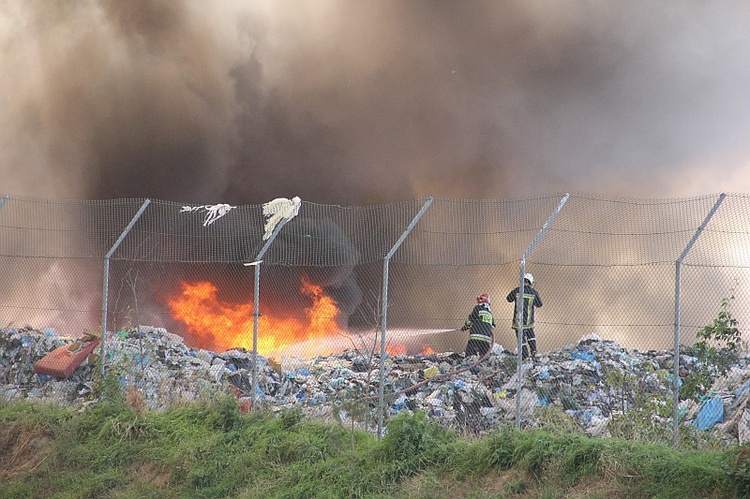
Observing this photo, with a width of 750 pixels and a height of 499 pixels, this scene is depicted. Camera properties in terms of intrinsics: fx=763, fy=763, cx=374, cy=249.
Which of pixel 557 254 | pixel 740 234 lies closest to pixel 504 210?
pixel 557 254

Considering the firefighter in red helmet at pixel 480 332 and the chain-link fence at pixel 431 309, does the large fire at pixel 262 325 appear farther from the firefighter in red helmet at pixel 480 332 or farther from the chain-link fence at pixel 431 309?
the firefighter in red helmet at pixel 480 332

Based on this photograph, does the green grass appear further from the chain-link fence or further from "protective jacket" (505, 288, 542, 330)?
"protective jacket" (505, 288, 542, 330)

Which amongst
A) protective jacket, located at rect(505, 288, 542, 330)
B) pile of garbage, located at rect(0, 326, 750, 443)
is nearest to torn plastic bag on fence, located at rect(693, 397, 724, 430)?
pile of garbage, located at rect(0, 326, 750, 443)

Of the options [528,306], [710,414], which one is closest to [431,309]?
[528,306]

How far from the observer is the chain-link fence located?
7.85m

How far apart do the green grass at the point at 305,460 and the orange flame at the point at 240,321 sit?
→ 3.60 metres

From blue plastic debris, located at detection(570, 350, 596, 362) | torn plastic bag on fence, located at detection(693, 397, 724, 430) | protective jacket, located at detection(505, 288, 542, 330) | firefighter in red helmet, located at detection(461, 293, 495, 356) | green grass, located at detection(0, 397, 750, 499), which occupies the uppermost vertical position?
protective jacket, located at detection(505, 288, 542, 330)

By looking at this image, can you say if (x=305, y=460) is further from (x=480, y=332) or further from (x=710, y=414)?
(x=480, y=332)

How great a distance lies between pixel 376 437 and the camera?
7.91m

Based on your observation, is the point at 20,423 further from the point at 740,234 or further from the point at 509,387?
the point at 740,234

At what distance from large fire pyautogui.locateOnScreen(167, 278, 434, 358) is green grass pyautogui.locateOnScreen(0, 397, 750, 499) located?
341 centimetres

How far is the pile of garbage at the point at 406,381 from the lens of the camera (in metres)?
8.29

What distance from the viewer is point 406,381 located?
34.1ft

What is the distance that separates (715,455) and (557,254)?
3969 millimetres
